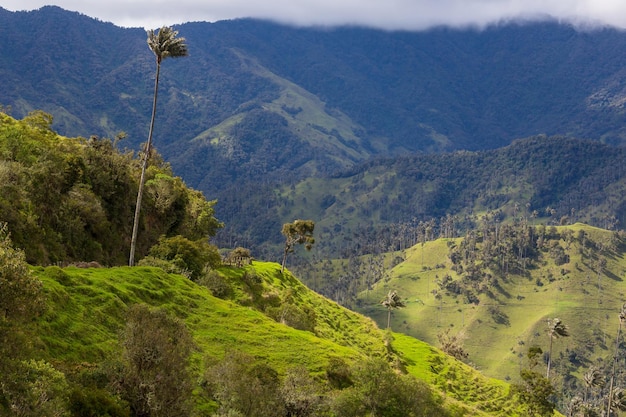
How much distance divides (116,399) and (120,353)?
3.10 metres

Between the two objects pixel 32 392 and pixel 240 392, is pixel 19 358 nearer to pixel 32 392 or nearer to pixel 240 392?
pixel 32 392

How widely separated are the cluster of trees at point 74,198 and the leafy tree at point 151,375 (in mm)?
31654

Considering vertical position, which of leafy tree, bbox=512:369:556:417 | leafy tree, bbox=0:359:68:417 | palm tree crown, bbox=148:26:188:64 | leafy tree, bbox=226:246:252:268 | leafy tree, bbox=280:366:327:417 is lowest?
leafy tree, bbox=512:369:556:417

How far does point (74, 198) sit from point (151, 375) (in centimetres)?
4608

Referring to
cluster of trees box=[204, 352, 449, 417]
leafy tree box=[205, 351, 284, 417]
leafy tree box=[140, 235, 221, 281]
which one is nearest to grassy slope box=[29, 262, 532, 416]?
cluster of trees box=[204, 352, 449, 417]

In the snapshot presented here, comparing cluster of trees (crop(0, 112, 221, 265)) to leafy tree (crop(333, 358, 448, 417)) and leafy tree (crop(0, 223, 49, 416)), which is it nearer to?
leafy tree (crop(333, 358, 448, 417))

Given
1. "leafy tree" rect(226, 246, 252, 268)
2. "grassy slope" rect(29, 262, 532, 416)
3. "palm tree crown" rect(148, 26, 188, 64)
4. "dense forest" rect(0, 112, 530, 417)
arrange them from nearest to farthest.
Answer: "dense forest" rect(0, 112, 530, 417) → "grassy slope" rect(29, 262, 532, 416) → "palm tree crown" rect(148, 26, 188, 64) → "leafy tree" rect(226, 246, 252, 268)

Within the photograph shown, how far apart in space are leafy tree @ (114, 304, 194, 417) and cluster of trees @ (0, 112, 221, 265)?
104 ft

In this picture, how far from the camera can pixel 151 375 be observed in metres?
31.5

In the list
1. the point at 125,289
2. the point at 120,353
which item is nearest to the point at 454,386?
the point at 125,289

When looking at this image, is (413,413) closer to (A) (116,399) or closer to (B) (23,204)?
(A) (116,399)

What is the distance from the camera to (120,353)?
3366cm

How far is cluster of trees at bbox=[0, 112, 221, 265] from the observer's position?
203 feet

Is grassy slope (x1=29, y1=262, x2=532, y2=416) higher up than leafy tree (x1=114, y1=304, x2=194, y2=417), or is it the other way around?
leafy tree (x1=114, y1=304, x2=194, y2=417)
